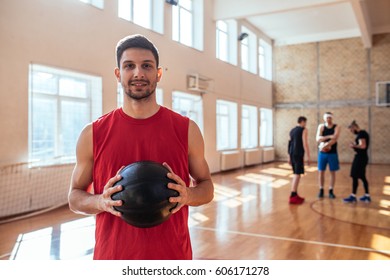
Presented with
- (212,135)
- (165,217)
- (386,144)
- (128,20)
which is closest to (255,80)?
(212,135)

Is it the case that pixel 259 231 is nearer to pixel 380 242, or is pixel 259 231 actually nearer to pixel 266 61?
pixel 380 242

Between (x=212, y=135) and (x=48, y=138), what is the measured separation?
5.43 metres

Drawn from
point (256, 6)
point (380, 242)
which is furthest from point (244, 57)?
Result: point (380, 242)

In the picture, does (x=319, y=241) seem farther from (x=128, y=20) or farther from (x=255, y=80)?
(x=255, y=80)

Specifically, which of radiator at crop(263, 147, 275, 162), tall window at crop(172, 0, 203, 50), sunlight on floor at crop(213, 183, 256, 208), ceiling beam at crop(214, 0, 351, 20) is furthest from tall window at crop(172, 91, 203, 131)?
radiator at crop(263, 147, 275, 162)

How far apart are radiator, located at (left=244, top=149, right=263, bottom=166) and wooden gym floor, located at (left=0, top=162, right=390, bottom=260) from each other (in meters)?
5.84

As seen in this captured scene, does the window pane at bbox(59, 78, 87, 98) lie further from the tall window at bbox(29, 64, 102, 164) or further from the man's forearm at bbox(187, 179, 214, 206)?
the man's forearm at bbox(187, 179, 214, 206)

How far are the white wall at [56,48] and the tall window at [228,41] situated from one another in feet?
10.3

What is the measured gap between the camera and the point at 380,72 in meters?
13.3

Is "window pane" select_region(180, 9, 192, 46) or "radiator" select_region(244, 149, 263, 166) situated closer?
"window pane" select_region(180, 9, 192, 46)

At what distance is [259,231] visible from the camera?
4.31m

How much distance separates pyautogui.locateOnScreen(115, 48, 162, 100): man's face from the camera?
1288 millimetres

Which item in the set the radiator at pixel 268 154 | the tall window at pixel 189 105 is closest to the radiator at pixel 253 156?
the radiator at pixel 268 154

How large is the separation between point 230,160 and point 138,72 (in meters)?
10.0
